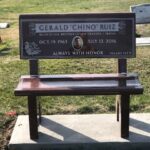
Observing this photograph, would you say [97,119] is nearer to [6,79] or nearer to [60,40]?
[60,40]

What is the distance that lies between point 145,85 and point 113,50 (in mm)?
2181

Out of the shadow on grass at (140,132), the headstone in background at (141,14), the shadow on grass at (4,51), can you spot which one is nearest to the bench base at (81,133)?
the shadow on grass at (140,132)

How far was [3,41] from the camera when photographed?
12.7 m

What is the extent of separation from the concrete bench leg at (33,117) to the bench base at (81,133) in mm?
82

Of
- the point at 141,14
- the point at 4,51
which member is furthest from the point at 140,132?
the point at 141,14

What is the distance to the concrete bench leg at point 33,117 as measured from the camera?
5621 mm

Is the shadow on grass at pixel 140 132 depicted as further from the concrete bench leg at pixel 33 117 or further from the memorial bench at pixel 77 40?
the concrete bench leg at pixel 33 117

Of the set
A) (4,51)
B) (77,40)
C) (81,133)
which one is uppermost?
(77,40)

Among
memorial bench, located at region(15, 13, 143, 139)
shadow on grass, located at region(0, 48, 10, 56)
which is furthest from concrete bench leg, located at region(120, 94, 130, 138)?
shadow on grass, located at region(0, 48, 10, 56)

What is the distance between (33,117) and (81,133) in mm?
585

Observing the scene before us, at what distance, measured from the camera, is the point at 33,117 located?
565cm

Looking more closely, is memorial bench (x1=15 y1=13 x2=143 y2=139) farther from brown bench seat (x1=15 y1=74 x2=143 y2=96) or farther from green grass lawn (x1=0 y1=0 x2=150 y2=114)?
green grass lawn (x1=0 y1=0 x2=150 y2=114)

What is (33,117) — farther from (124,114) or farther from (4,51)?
(4,51)

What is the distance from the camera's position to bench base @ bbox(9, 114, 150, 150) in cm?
561
